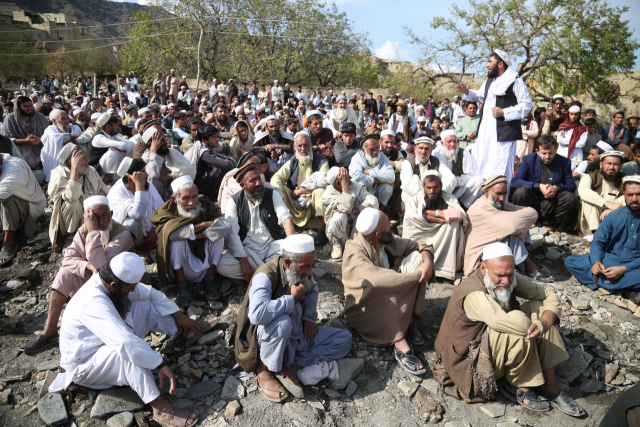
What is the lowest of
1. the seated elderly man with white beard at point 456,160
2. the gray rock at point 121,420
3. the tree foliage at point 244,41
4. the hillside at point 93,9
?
the gray rock at point 121,420

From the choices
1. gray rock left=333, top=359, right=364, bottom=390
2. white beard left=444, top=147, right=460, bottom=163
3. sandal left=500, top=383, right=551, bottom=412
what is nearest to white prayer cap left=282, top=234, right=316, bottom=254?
gray rock left=333, top=359, right=364, bottom=390

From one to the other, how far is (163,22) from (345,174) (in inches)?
1110

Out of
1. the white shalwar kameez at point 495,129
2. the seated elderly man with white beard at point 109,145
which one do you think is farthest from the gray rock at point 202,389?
the white shalwar kameez at point 495,129

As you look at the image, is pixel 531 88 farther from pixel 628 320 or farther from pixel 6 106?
pixel 6 106

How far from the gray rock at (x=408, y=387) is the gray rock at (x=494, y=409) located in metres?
0.51

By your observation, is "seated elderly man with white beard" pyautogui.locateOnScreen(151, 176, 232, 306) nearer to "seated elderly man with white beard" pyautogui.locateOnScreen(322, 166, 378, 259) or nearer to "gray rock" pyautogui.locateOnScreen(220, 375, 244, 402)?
"gray rock" pyautogui.locateOnScreen(220, 375, 244, 402)

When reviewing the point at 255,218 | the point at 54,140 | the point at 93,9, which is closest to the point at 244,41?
the point at 54,140

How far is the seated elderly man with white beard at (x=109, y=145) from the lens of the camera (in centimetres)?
579

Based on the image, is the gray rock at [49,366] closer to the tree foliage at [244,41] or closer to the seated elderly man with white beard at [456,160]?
the seated elderly man with white beard at [456,160]

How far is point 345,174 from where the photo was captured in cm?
495

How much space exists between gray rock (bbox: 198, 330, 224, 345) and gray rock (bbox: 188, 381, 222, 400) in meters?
0.44

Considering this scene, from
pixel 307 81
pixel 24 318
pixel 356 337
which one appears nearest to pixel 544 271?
pixel 356 337

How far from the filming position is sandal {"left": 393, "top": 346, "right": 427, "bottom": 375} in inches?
130

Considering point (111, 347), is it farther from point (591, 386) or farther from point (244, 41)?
point (244, 41)
